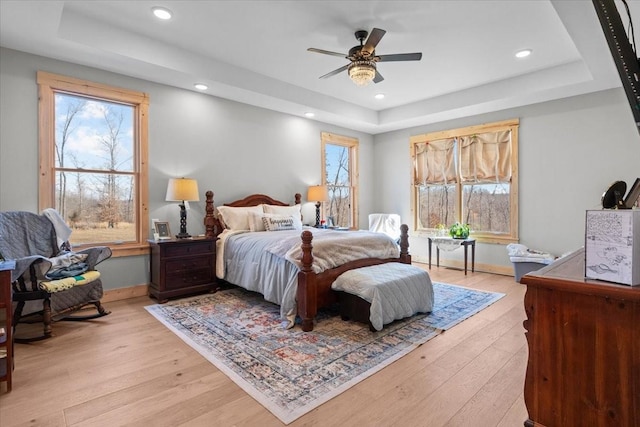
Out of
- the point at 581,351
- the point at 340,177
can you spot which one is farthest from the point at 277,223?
the point at 581,351

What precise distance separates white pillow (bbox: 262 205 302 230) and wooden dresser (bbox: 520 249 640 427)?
3.84 metres

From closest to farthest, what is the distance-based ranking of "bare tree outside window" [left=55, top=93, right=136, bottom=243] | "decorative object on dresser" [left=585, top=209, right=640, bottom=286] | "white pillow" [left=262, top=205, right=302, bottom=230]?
"decorative object on dresser" [left=585, top=209, right=640, bottom=286], "bare tree outside window" [left=55, top=93, right=136, bottom=243], "white pillow" [left=262, top=205, right=302, bottom=230]

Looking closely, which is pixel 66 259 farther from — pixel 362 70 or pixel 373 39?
pixel 373 39

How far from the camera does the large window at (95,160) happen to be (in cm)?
353

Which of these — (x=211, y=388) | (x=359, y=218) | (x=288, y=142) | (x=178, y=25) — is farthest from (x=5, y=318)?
(x=359, y=218)

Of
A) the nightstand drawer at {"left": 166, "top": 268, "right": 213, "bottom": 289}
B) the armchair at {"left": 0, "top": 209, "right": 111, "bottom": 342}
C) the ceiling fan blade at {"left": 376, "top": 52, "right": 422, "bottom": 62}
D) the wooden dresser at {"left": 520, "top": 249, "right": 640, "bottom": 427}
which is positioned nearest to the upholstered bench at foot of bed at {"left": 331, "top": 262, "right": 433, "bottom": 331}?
the wooden dresser at {"left": 520, "top": 249, "right": 640, "bottom": 427}

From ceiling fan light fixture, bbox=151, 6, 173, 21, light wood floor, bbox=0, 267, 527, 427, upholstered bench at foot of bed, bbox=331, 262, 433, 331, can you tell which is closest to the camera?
light wood floor, bbox=0, 267, 527, 427

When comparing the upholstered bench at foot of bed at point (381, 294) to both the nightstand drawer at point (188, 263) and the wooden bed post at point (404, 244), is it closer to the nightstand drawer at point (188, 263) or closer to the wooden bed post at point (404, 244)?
the wooden bed post at point (404, 244)

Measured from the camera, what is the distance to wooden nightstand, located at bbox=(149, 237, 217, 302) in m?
3.83

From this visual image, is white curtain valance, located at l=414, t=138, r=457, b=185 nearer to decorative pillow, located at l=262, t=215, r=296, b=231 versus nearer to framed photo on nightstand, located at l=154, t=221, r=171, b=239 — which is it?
decorative pillow, located at l=262, t=215, r=296, b=231

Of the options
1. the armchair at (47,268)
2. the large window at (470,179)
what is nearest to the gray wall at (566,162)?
the large window at (470,179)

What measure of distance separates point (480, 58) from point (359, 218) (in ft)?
12.0

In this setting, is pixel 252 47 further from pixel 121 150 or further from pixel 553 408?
pixel 553 408

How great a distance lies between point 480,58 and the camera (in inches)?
160
